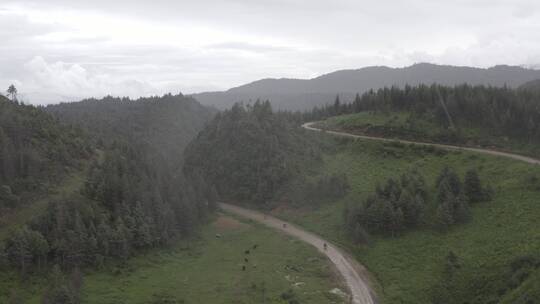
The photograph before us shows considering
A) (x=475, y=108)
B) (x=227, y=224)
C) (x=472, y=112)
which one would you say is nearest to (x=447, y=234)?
(x=227, y=224)

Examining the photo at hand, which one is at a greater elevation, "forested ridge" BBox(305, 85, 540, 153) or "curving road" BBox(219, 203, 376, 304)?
"forested ridge" BBox(305, 85, 540, 153)

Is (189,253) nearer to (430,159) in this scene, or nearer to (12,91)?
(430,159)

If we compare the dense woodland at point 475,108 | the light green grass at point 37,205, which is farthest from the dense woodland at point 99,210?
the dense woodland at point 475,108

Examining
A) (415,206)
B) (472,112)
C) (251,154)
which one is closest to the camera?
(415,206)

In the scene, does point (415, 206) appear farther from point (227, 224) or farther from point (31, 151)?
point (31, 151)

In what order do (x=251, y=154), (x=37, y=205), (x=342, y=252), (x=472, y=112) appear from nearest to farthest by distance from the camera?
(x=37, y=205)
(x=342, y=252)
(x=251, y=154)
(x=472, y=112)

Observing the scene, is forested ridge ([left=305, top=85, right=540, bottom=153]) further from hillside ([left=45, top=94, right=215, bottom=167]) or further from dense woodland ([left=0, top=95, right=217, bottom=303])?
hillside ([left=45, top=94, right=215, bottom=167])

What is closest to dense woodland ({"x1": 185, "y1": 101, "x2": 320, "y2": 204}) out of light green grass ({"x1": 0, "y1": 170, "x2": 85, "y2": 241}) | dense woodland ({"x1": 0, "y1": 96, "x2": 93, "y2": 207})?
dense woodland ({"x1": 0, "y1": 96, "x2": 93, "y2": 207})

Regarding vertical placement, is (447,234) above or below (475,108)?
below
